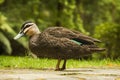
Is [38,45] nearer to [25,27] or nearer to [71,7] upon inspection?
[25,27]

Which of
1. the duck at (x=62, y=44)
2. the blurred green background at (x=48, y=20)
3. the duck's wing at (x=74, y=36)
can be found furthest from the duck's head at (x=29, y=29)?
the blurred green background at (x=48, y=20)

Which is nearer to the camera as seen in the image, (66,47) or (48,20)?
(66,47)

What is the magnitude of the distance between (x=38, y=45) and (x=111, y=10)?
21.8 m

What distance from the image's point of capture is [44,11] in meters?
25.5

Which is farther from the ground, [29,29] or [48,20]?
[48,20]

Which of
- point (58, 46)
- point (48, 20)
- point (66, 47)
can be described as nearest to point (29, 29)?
point (58, 46)

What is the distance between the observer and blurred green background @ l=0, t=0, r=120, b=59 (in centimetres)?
1828

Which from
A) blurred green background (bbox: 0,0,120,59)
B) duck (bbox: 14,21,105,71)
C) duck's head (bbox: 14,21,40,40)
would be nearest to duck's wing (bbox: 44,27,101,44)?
duck (bbox: 14,21,105,71)

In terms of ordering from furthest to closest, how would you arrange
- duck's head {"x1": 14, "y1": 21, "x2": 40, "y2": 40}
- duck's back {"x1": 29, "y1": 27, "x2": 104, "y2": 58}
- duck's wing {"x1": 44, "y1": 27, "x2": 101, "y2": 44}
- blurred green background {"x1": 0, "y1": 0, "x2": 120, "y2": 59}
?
1. blurred green background {"x1": 0, "y1": 0, "x2": 120, "y2": 59}
2. duck's head {"x1": 14, "y1": 21, "x2": 40, "y2": 40}
3. duck's wing {"x1": 44, "y1": 27, "x2": 101, "y2": 44}
4. duck's back {"x1": 29, "y1": 27, "x2": 104, "y2": 58}

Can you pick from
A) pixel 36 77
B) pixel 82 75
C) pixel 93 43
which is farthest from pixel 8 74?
pixel 93 43

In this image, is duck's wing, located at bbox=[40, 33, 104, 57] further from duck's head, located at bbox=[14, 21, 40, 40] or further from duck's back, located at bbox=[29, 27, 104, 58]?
duck's head, located at bbox=[14, 21, 40, 40]

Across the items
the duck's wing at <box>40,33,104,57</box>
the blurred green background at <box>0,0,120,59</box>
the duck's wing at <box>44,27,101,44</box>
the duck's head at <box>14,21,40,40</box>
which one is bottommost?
the duck's wing at <box>40,33,104,57</box>

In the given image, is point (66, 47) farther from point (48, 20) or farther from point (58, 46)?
point (48, 20)

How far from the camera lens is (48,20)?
2431 cm
